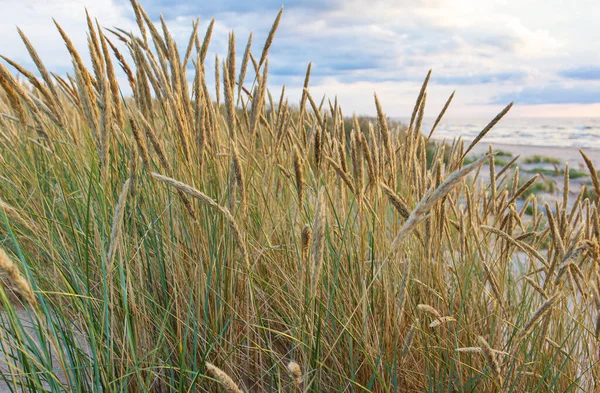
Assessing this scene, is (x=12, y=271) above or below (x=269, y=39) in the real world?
below

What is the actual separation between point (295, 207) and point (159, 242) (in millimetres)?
530

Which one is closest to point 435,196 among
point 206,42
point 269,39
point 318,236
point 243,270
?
point 318,236

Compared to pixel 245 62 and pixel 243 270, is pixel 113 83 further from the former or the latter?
pixel 243 270

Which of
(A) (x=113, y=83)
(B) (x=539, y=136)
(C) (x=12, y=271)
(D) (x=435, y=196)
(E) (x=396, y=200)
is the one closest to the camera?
(C) (x=12, y=271)

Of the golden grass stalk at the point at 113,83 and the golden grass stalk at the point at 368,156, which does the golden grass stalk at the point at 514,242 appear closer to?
the golden grass stalk at the point at 368,156

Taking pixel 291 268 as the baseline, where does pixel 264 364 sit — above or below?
below

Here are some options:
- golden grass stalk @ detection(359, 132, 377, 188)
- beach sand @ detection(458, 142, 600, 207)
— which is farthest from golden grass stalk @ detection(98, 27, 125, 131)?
beach sand @ detection(458, 142, 600, 207)

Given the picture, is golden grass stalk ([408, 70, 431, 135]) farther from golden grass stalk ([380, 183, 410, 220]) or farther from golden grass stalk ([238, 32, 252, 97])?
golden grass stalk ([238, 32, 252, 97])

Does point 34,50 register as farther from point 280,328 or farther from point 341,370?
point 341,370

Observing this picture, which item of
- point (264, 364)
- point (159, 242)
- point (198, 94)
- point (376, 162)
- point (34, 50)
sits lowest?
point (264, 364)

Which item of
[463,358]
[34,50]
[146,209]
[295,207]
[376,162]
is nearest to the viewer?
[376,162]

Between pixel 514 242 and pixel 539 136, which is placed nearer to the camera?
pixel 514 242

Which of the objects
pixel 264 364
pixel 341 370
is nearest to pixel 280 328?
pixel 264 364

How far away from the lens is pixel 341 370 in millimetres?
1423
